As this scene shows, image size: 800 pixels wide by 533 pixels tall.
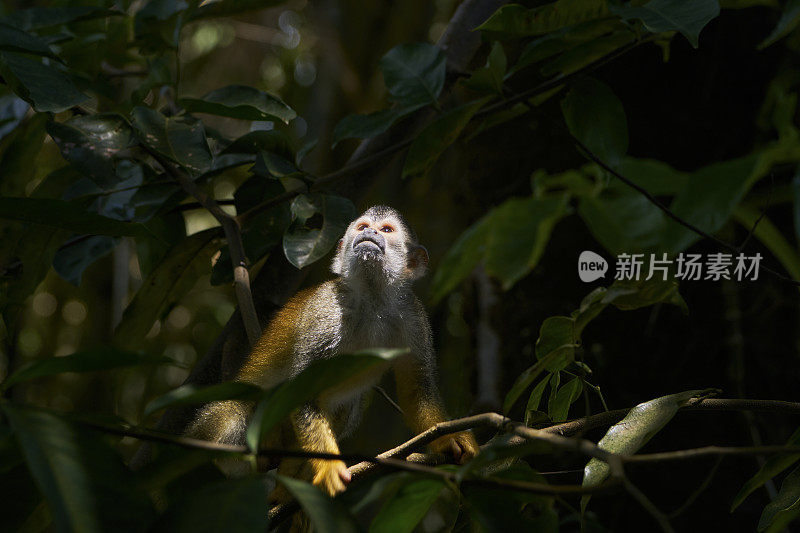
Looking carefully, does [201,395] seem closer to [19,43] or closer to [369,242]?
[19,43]

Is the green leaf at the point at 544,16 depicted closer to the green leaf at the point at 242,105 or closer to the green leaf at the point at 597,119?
the green leaf at the point at 597,119

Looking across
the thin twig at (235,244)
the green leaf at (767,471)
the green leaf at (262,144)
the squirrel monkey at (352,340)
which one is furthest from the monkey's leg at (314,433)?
the green leaf at (767,471)

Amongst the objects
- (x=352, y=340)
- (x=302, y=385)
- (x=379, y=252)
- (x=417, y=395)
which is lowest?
(x=417, y=395)

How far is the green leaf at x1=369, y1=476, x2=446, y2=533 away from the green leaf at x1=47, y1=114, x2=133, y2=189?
114cm

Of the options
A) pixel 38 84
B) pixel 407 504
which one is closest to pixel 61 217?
pixel 38 84

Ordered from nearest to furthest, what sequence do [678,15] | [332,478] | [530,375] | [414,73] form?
[530,375] < [678,15] < [414,73] < [332,478]

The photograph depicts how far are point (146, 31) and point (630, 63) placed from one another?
1745 mm

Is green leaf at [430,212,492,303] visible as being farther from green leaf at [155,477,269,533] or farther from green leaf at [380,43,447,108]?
green leaf at [380,43,447,108]

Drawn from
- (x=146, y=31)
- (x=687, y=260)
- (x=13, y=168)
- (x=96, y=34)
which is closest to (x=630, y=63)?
(x=687, y=260)

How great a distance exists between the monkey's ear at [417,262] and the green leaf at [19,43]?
3.94 feet

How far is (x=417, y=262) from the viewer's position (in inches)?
94.4

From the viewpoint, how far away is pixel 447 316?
342 cm

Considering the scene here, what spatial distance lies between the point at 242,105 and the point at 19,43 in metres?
0.54

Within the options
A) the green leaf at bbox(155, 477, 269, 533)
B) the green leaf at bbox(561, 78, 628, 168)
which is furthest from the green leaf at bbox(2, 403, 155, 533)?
the green leaf at bbox(561, 78, 628, 168)
